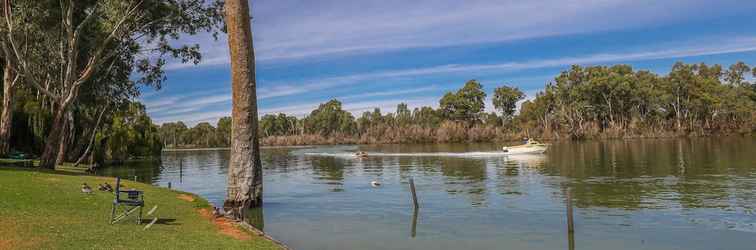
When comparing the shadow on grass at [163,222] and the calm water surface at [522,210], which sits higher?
the shadow on grass at [163,222]

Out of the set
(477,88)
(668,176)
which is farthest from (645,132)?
(668,176)

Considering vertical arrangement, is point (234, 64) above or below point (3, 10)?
below

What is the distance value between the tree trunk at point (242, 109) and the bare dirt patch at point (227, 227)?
3.56 m

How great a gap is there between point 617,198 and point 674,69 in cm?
11744

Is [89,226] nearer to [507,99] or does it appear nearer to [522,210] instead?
[522,210]

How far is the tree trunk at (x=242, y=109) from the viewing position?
23.6 m

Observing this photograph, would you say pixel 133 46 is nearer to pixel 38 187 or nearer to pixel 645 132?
pixel 38 187

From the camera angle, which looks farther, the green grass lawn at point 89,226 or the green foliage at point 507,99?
the green foliage at point 507,99

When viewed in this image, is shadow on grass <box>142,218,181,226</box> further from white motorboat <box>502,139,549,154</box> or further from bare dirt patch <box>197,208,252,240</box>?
white motorboat <box>502,139,549,154</box>

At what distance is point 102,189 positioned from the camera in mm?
23234

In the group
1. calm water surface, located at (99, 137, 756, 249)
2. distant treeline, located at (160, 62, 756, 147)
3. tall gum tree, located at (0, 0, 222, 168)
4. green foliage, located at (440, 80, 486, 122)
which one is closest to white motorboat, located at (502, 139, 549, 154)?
calm water surface, located at (99, 137, 756, 249)

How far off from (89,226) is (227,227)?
13.1 feet

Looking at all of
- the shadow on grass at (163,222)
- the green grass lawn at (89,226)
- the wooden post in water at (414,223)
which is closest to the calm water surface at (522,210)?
the wooden post in water at (414,223)

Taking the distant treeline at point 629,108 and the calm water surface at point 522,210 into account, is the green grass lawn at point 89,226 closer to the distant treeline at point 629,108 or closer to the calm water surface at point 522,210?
the calm water surface at point 522,210
